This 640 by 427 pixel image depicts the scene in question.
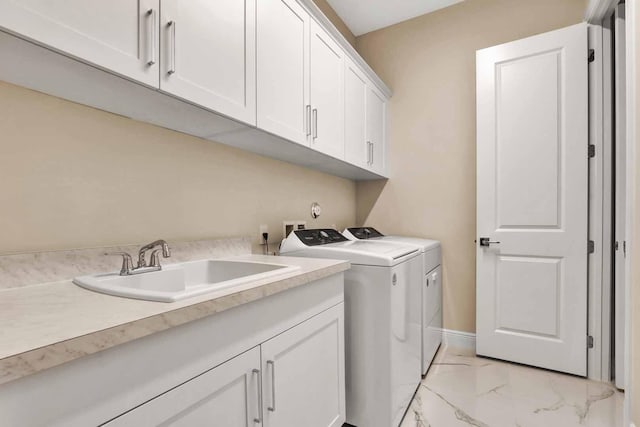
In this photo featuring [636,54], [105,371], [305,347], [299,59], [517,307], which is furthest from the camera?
[517,307]

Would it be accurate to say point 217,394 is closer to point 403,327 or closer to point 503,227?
point 403,327

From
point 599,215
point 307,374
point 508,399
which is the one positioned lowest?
point 508,399

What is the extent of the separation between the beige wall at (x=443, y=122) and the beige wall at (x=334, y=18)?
258 mm

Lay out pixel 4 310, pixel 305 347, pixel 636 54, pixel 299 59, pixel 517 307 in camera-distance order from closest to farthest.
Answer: pixel 4 310 < pixel 305 347 < pixel 636 54 < pixel 299 59 < pixel 517 307

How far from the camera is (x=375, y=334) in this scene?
59.9 inches

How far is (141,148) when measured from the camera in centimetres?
125

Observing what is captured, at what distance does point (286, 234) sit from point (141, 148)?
0.99 m

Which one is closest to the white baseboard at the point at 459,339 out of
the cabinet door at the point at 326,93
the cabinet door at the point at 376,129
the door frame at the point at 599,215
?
the door frame at the point at 599,215

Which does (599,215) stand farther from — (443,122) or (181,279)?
(181,279)

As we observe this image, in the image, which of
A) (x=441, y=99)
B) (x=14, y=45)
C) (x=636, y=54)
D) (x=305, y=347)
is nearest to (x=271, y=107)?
(x=14, y=45)

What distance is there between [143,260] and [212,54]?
2.57 feet

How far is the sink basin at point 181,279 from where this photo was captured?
0.79 meters

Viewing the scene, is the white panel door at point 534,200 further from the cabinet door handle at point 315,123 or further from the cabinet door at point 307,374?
the cabinet door at point 307,374

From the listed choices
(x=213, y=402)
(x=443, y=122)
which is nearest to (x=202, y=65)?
(x=213, y=402)
